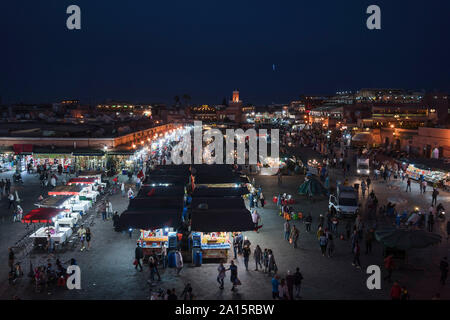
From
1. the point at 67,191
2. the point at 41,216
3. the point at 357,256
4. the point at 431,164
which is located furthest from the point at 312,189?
the point at 41,216

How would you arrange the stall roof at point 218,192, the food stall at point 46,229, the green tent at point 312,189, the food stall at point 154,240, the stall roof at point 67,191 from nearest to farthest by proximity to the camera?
the food stall at point 154,240, the food stall at point 46,229, the stall roof at point 218,192, the stall roof at point 67,191, the green tent at point 312,189

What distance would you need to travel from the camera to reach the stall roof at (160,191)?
50.4 ft

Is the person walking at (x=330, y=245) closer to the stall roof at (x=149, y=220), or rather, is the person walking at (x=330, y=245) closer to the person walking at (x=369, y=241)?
the person walking at (x=369, y=241)

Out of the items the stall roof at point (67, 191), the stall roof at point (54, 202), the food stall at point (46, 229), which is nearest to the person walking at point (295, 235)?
the food stall at point (46, 229)

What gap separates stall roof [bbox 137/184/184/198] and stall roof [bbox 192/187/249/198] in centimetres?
71

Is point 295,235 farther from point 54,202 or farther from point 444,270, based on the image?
point 54,202

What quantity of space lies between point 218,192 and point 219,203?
1823mm

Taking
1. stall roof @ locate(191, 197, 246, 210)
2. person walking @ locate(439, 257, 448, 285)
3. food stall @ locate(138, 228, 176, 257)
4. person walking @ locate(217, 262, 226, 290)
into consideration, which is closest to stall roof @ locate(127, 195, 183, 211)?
stall roof @ locate(191, 197, 246, 210)

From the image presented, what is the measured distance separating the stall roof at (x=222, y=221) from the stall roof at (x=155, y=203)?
1.25 meters

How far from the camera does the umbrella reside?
36.0 ft

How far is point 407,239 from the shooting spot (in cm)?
1114
